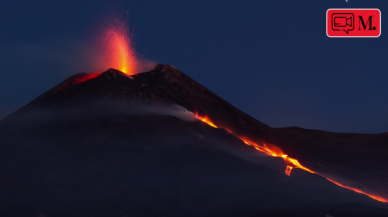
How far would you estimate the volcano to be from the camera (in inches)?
1243

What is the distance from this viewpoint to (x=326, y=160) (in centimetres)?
5797

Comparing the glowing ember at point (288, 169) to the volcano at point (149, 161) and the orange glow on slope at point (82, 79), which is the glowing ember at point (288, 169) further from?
the orange glow on slope at point (82, 79)

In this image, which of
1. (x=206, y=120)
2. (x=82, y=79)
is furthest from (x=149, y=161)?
(x=82, y=79)

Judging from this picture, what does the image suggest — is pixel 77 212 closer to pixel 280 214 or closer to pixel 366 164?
pixel 280 214

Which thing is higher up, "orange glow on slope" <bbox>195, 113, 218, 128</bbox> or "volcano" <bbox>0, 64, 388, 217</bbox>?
"orange glow on slope" <bbox>195, 113, 218, 128</bbox>

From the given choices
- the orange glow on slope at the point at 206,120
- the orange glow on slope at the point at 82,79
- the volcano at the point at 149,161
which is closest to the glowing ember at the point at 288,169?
the volcano at the point at 149,161

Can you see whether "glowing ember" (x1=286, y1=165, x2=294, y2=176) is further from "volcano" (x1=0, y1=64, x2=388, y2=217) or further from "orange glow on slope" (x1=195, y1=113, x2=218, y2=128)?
"orange glow on slope" (x1=195, y1=113, x2=218, y2=128)

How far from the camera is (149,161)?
36531 millimetres

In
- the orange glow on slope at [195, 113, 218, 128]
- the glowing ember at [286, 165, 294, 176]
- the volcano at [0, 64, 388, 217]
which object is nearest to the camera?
the volcano at [0, 64, 388, 217]

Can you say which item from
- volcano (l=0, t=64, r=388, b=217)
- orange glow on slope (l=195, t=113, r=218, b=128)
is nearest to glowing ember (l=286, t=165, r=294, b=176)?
volcano (l=0, t=64, r=388, b=217)

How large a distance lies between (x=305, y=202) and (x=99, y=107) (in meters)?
24.6

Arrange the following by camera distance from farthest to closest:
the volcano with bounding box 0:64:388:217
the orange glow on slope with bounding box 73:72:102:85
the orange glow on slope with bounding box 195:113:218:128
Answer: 1. the orange glow on slope with bounding box 73:72:102:85
2. the orange glow on slope with bounding box 195:113:218:128
3. the volcano with bounding box 0:64:388:217

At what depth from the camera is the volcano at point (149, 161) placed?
31.6m

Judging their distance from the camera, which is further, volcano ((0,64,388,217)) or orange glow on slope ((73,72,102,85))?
orange glow on slope ((73,72,102,85))
